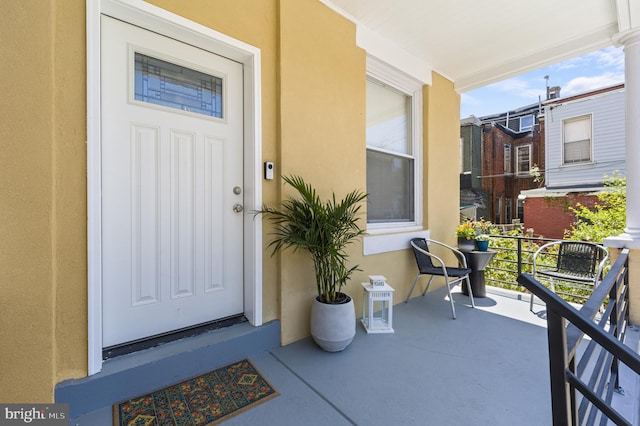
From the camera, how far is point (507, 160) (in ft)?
35.4

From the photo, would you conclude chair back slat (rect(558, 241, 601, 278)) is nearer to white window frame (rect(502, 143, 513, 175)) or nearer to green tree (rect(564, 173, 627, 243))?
green tree (rect(564, 173, 627, 243))

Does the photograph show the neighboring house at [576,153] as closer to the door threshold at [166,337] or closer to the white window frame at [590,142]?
the white window frame at [590,142]

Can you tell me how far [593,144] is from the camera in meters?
7.20

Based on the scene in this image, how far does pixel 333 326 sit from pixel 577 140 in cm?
928

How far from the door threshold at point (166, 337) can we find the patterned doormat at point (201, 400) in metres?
0.28

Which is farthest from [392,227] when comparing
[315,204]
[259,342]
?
[259,342]

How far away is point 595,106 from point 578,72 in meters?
2.00

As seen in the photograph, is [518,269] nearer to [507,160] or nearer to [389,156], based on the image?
[389,156]

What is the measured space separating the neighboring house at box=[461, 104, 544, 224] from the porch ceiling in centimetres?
819

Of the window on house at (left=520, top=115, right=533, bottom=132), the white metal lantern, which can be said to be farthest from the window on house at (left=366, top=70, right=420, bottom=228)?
the window on house at (left=520, top=115, right=533, bottom=132)

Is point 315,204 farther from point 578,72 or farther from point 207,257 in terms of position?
point 578,72

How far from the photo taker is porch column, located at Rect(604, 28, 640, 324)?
8.45 ft

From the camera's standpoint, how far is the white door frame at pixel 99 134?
149 cm

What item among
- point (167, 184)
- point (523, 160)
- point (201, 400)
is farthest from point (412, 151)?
point (523, 160)
